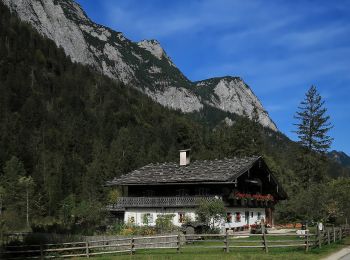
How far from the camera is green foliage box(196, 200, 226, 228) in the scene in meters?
42.0

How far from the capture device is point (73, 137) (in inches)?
5546

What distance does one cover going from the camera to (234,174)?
159ft

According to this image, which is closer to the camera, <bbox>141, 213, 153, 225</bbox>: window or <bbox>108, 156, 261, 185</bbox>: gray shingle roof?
<bbox>108, 156, 261, 185</bbox>: gray shingle roof

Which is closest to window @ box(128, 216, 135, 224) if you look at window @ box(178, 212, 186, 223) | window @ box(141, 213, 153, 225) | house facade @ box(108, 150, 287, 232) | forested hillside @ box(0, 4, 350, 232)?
house facade @ box(108, 150, 287, 232)

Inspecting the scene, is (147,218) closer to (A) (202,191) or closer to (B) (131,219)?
(B) (131,219)

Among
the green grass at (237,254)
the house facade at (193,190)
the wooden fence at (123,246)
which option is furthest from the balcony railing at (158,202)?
the green grass at (237,254)

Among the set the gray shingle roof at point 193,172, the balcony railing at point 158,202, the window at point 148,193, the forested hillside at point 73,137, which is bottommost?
the balcony railing at point 158,202

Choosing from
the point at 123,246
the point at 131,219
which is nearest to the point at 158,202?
the point at 131,219

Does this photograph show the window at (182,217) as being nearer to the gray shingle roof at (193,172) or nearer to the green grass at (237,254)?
the gray shingle roof at (193,172)

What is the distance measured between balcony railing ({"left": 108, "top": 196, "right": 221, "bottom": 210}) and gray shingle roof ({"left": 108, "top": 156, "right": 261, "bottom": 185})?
1652 millimetres

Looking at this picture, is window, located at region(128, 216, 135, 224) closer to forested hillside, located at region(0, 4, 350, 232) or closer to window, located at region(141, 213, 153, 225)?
window, located at region(141, 213, 153, 225)

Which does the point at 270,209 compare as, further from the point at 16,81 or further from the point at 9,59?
the point at 9,59

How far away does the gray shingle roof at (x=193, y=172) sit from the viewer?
48.9 metres

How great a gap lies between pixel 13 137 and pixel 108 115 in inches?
1993
